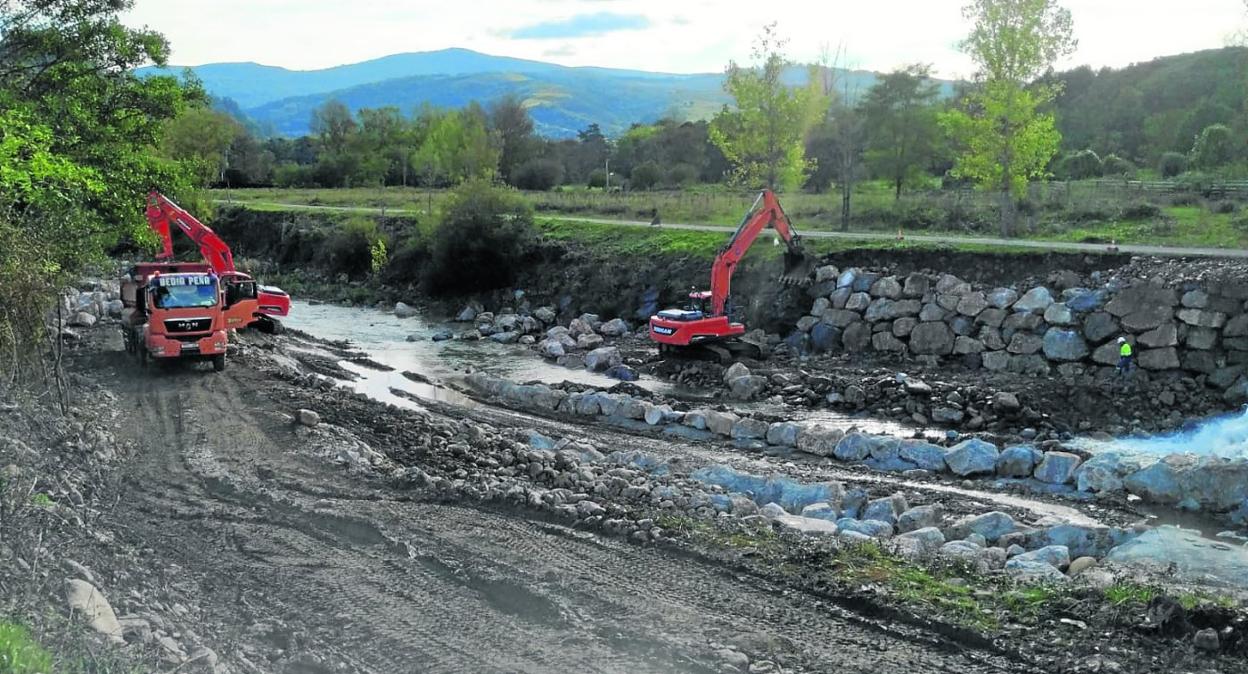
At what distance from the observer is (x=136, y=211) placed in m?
20.5

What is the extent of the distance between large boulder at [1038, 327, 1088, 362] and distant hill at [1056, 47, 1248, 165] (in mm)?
34253

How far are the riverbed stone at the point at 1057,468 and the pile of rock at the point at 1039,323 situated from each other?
22.2 feet

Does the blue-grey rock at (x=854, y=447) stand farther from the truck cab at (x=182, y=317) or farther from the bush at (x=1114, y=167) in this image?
the bush at (x=1114, y=167)

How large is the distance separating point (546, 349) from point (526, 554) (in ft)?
55.4

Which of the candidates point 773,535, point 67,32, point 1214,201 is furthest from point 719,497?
point 1214,201

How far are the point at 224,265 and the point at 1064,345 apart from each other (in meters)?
21.2

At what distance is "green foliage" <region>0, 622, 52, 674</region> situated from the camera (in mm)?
5562

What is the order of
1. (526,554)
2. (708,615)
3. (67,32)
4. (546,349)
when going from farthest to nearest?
(546,349)
(67,32)
(526,554)
(708,615)

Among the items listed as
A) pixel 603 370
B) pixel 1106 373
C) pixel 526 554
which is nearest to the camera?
pixel 526 554

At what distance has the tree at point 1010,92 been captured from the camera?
29.0 metres

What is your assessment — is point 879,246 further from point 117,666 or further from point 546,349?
point 117,666

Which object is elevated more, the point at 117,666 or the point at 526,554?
the point at 117,666

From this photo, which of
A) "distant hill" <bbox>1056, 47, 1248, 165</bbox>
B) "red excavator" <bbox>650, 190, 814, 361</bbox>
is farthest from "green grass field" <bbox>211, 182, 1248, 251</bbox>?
"distant hill" <bbox>1056, 47, 1248, 165</bbox>

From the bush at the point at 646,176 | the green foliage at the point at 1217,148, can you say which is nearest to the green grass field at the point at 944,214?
the green foliage at the point at 1217,148
